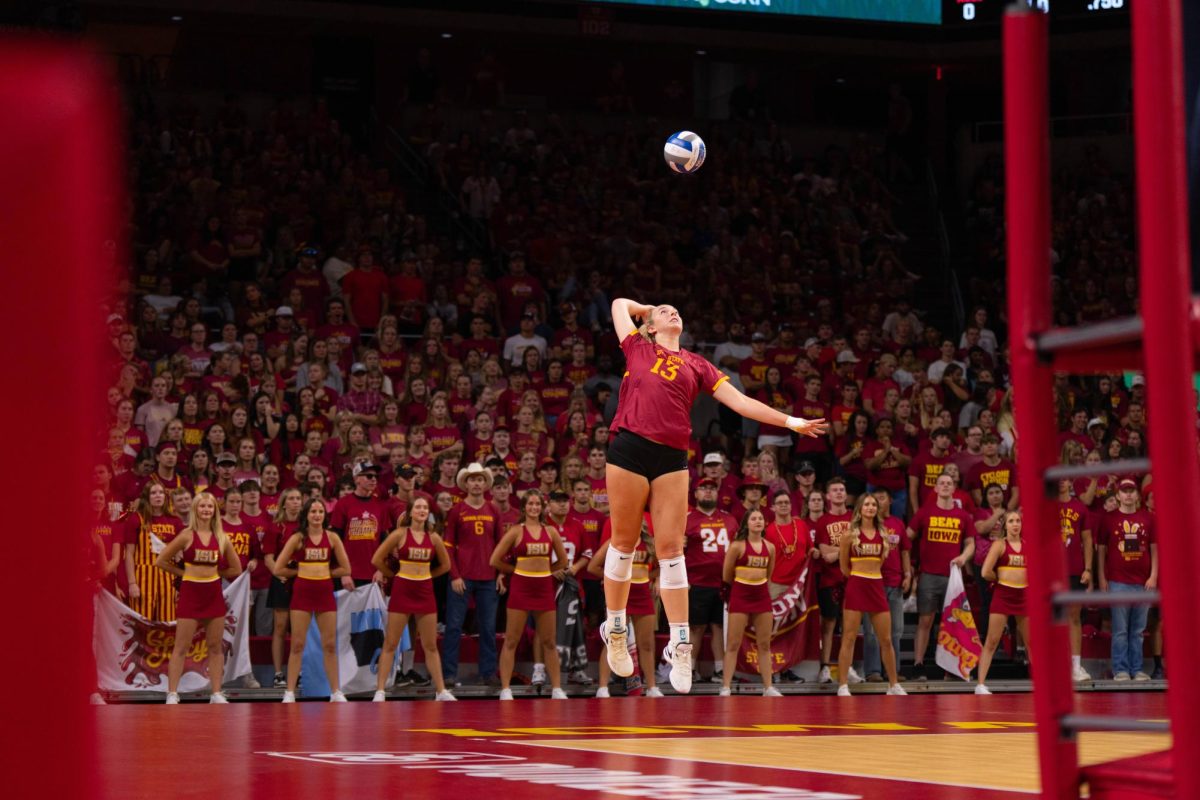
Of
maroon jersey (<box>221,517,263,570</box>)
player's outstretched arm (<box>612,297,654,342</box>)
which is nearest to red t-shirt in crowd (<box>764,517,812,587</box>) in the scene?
maroon jersey (<box>221,517,263,570</box>)

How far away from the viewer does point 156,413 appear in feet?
55.8

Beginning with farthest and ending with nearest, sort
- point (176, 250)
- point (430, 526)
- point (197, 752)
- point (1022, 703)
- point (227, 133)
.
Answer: point (227, 133)
point (176, 250)
point (430, 526)
point (1022, 703)
point (197, 752)

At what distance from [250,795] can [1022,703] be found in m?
9.42

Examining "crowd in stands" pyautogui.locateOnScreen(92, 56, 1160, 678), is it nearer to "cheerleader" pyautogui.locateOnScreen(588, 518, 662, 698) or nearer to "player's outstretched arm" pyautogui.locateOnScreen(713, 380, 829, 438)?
"cheerleader" pyautogui.locateOnScreen(588, 518, 662, 698)

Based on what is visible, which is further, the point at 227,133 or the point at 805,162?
the point at 805,162

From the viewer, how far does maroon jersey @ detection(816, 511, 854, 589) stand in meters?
17.4

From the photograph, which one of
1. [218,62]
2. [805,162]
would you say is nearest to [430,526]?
[805,162]

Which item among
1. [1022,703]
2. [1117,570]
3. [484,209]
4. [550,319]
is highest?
[484,209]

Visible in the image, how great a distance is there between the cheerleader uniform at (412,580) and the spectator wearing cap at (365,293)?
18.3 feet

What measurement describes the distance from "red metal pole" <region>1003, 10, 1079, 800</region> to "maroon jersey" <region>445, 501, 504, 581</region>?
527 inches

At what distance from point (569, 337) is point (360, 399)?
3.51 m

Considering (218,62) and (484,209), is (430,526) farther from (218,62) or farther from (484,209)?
(218,62)

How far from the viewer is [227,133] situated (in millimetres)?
23172

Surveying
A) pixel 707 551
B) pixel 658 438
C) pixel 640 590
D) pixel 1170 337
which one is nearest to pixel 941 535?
pixel 707 551
